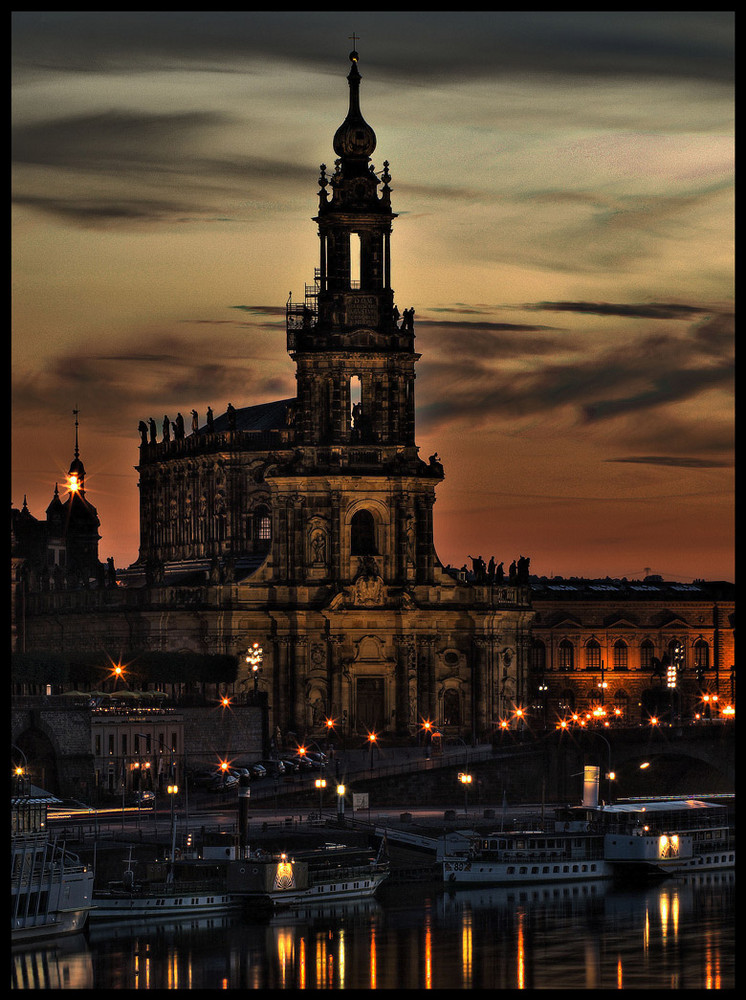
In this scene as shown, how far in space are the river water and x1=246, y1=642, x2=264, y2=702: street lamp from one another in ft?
103

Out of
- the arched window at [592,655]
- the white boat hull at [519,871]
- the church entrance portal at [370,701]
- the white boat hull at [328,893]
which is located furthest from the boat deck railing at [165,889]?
the arched window at [592,655]

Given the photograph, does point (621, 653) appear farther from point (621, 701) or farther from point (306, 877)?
point (306, 877)

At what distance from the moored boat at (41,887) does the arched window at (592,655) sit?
288 feet

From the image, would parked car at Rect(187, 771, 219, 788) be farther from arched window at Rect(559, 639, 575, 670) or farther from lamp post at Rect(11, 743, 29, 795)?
arched window at Rect(559, 639, 575, 670)

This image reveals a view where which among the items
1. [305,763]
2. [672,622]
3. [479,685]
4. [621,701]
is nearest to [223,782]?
[305,763]

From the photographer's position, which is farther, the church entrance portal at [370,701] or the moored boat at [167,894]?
the church entrance portal at [370,701]

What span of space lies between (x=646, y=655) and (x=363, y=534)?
4314cm

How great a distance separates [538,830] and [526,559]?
35.4 m

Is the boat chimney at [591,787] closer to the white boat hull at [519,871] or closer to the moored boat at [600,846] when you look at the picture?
the moored boat at [600,846]

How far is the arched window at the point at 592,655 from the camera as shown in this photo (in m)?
162

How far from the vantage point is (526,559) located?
13362cm
